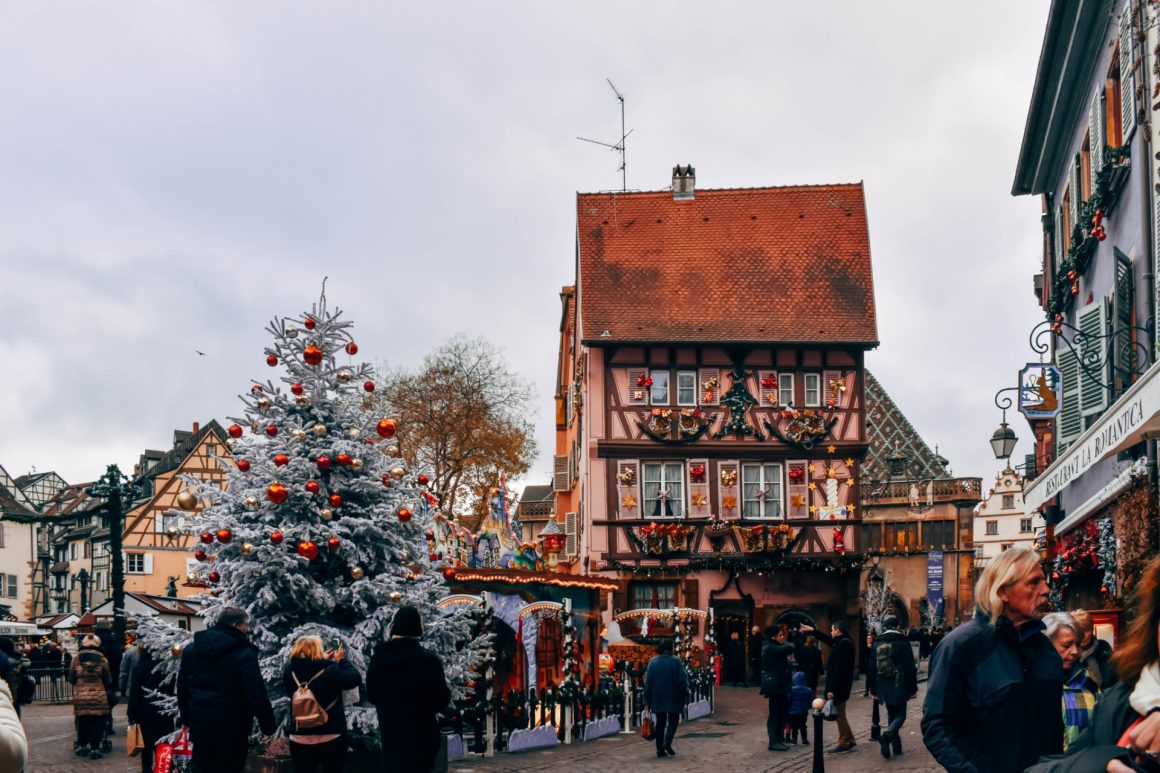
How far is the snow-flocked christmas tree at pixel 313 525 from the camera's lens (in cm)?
1415

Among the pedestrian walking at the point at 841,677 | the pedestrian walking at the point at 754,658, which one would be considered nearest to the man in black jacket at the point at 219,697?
the pedestrian walking at the point at 841,677

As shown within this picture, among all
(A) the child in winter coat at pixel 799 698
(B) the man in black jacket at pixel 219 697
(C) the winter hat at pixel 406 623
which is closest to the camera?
(C) the winter hat at pixel 406 623

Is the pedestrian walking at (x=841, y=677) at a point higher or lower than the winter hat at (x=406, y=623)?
lower

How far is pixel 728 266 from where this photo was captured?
144 ft

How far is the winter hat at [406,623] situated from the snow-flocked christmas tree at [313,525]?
4074 mm

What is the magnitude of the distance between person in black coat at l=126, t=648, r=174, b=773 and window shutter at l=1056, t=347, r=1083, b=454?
442 inches

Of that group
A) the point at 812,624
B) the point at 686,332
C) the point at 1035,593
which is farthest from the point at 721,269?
the point at 1035,593

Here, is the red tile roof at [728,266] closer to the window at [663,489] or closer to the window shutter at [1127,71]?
the window at [663,489]

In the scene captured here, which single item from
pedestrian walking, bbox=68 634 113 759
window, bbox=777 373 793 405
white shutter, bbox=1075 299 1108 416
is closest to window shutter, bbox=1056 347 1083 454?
white shutter, bbox=1075 299 1108 416

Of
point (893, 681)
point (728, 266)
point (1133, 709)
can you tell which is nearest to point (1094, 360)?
point (893, 681)

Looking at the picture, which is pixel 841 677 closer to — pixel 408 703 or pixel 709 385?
pixel 408 703

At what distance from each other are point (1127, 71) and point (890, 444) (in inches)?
2635

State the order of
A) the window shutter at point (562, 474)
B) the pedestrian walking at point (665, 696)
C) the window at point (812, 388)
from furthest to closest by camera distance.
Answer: the window shutter at point (562, 474) → the window at point (812, 388) → the pedestrian walking at point (665, 696)

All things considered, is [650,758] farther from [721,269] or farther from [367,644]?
[721,269]
